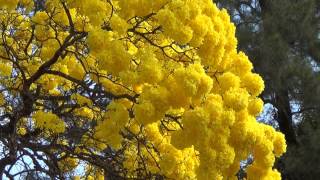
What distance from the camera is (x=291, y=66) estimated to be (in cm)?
1272

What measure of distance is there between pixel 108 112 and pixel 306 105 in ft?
27.0

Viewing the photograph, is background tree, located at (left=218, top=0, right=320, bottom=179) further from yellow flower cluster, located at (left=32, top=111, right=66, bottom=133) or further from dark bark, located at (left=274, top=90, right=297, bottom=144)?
yellow flower cluster, located at (left=32, top=111, right=66, bottom=133)

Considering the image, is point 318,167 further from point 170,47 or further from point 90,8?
point 90,8

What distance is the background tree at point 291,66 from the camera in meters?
12.6

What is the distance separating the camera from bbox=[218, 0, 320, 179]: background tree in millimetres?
12578

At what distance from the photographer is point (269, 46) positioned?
1298 centimetres

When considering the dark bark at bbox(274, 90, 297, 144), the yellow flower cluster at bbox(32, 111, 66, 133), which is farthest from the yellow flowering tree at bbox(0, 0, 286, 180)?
the dark bark at bbox(274, 90, 297, 144)

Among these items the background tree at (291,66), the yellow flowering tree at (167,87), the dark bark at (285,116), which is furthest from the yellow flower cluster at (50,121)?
the dark bark at (285,116)

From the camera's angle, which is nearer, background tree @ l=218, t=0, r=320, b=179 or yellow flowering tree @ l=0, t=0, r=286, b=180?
yellow flowering tree @ l=0, t=0, r=286, b=180

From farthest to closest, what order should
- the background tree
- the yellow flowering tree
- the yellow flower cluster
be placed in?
1. the background tree
2. the yellow flower cluster
3. the yellow flowering tree

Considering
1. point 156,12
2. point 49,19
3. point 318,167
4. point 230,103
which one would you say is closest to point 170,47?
point 156,12

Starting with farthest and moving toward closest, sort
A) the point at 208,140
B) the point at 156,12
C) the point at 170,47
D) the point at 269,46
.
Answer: the point at 269,46 → the point at 170,47 → the point at 156,12 → the point at 208,140

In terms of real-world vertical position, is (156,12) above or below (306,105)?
below

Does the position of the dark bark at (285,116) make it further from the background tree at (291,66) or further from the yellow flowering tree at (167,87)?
the yellow flowering tree at (167,87)
